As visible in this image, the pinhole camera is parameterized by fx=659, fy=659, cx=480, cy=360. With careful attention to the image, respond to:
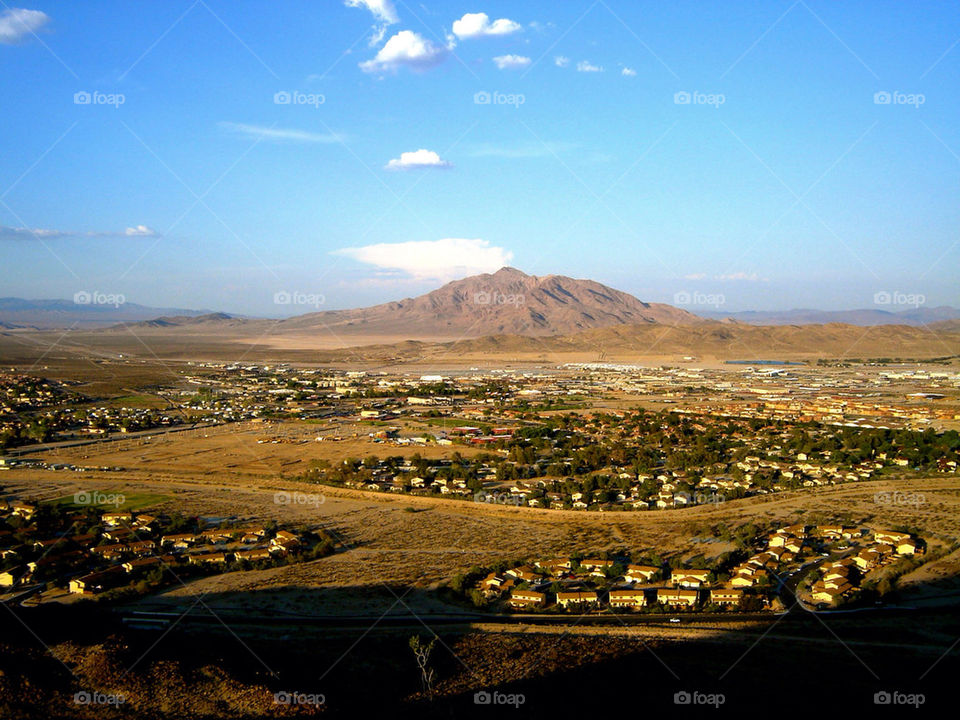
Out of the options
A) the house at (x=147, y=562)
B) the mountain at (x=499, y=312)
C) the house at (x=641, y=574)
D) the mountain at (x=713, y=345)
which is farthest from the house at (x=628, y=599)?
the mountain at (x=499, y=312)

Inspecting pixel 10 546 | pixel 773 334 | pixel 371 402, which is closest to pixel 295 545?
pixel 10 546

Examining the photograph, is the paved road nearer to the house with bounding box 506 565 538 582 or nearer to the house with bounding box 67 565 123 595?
the house with bounding box 67 565 123 595

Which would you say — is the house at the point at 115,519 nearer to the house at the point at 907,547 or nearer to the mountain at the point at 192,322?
the house at the point at 907,547

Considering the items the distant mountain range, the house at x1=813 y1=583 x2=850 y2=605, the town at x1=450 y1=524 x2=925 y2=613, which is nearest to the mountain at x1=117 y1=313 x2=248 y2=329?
the distant mountain range

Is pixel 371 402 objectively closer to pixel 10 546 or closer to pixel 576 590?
pixel 10 546

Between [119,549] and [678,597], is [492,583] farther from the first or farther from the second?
[119,549]

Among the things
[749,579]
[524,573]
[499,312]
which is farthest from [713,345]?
[524,573]
